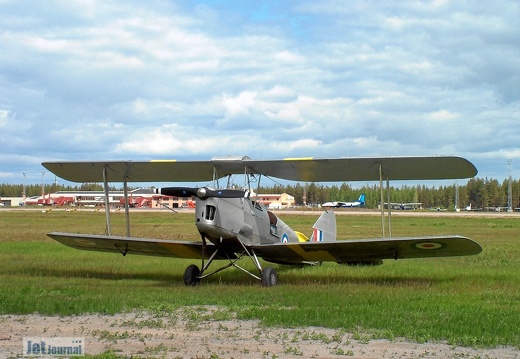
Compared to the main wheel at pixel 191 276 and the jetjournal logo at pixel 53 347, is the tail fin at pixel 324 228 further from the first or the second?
the jetjournal logo at pixel 53 347

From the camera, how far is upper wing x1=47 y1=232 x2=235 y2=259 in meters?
14.0

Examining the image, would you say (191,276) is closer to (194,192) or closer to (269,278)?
(269,278)

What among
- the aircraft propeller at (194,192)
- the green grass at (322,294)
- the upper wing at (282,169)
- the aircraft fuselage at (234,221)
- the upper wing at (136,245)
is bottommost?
the green grass at (322,294)

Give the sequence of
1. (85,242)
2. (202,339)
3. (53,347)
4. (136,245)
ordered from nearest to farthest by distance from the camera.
Answer: (53,347) → (202,339) → (136,245) → (85,242)

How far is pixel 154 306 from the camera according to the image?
31.4ft

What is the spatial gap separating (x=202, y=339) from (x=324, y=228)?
11468 mm

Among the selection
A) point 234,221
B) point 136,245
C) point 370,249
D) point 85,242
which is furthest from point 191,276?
point 370,249

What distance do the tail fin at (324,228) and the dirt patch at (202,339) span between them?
9.59 metres

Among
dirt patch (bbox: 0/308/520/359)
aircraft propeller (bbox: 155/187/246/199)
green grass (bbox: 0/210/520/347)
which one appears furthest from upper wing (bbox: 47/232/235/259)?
dirt patch (bbox: 0/308/520/359)

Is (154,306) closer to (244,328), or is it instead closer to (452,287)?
(244,328)

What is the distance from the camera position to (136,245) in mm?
14789

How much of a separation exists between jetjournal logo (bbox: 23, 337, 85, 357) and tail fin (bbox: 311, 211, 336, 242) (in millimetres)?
11322

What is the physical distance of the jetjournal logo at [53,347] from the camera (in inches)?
260

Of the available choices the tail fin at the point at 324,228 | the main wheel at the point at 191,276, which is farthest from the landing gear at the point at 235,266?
the tail fin at the point at 324,228
